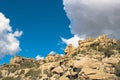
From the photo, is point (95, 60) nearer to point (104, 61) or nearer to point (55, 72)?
point (104, 61)

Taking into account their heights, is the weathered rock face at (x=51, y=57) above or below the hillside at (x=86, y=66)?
above

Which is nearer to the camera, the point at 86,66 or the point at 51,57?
the point at 86,66

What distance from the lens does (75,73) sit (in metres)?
95.0

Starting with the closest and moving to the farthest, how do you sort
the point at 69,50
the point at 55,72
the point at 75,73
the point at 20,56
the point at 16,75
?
the point at 75,73 → the point at 55,72 → the point at 16,75 → the point at 69,50 → the point at 20,56

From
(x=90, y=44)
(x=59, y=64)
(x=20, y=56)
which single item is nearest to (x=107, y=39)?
(x=90, y=44)

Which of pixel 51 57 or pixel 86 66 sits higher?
pixel 51 57

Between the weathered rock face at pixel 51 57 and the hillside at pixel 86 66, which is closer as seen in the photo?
the hillside at pixel 86 66

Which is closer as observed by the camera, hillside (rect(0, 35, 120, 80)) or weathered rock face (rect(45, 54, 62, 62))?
hillside (rect(0, 35, 120, 80))

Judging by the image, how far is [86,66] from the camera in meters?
92.3

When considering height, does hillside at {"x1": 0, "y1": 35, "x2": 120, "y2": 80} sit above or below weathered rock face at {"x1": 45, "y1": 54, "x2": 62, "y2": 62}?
below

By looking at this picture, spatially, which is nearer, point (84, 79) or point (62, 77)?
point (84, 79)

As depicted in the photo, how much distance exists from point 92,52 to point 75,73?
19.8m

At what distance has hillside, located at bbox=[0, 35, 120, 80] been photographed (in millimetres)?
88875

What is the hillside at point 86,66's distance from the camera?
292 feet
